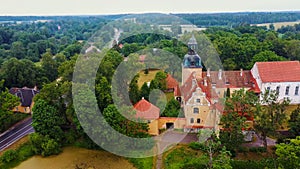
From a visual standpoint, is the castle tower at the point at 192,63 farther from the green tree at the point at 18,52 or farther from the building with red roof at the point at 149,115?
the green tree at the point at 18,52

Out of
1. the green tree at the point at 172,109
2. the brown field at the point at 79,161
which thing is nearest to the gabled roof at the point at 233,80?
the green tree at the point at 172,109

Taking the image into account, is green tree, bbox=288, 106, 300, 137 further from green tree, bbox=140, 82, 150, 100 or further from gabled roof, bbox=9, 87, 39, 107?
gabled roof, bbox=9, 87, 39, 107

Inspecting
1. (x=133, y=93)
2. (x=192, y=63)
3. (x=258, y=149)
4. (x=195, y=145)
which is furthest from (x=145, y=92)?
(x=258, y=149)

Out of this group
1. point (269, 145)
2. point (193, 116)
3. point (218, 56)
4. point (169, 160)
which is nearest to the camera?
point (169, 160)

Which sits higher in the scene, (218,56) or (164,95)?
(218,56)

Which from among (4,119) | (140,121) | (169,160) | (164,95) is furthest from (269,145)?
(4,119)

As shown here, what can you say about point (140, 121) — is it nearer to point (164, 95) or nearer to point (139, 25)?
point (164, 95)

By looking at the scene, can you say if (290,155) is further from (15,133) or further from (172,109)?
(15,133)
